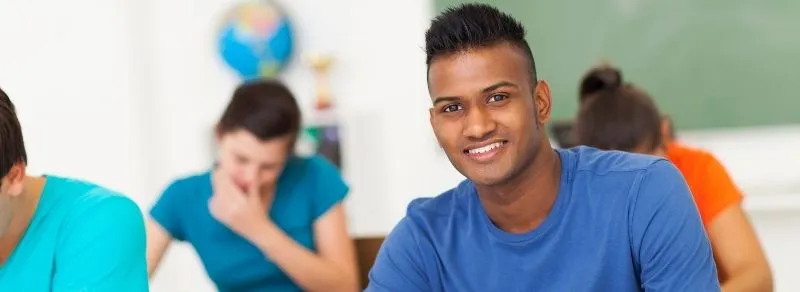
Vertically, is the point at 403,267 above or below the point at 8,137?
below

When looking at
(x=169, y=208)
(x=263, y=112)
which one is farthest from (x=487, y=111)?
(x=169, y=208)

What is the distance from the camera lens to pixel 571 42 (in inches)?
157

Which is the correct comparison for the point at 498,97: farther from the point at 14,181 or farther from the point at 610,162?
the point at 14,181

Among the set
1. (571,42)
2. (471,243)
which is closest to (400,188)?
(571,42)

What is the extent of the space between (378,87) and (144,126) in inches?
46.9

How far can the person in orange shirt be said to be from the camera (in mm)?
2051

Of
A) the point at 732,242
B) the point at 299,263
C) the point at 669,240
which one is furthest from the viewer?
the point at 299,263

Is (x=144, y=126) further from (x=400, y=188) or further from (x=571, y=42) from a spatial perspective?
(x=571, y=42)

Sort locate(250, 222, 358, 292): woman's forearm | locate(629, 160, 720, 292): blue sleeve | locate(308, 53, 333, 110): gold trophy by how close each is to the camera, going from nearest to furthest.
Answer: locate(629, 160, 720, 292): blue sleeve, locate(250, 222, 358, 292): woman's forearm, locate(308, 53, 333, 110): gold trophy

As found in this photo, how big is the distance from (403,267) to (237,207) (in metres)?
0.89

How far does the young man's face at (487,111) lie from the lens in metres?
1.54

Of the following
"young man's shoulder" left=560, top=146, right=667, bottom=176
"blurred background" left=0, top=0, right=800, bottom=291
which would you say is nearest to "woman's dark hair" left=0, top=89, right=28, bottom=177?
"young man's shoulder" left=560, top=146, right=667, bottom=176

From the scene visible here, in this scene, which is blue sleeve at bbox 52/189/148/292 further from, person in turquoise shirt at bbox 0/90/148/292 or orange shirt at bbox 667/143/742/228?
orange shirt at bbox 667/143/742/228

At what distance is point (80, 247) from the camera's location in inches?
64.0
